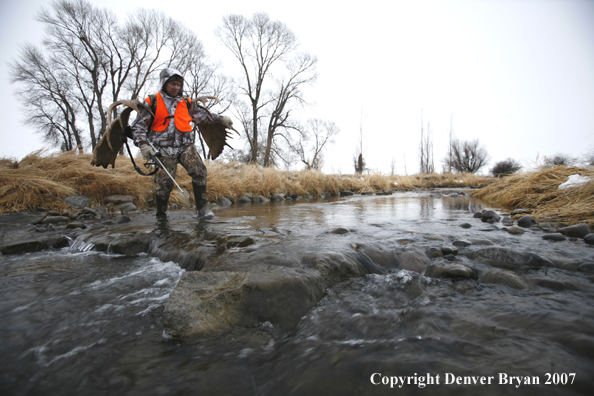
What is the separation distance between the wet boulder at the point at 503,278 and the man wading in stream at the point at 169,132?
3908 mm

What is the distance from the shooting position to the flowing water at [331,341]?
972 millimetres

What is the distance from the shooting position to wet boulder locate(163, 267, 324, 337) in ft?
4.27

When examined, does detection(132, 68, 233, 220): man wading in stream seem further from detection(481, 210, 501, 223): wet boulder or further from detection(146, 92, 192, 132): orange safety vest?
detection(481, 210, 501, 223): wet boulder

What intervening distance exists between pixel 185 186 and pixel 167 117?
3.89 meters

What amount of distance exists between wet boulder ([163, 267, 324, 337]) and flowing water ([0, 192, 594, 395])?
0.20 ft

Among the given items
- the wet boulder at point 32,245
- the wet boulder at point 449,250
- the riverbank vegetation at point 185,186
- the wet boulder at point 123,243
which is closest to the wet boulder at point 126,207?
the riverbank vegetation at point 185,186

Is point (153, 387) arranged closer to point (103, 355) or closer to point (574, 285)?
point (103, 355)

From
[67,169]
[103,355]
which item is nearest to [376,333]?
[103,355]

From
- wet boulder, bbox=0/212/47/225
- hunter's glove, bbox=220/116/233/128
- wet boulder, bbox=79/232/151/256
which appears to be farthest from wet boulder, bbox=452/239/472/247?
wet boulder, bbox=0/212/47/225

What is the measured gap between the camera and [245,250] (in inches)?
92.4

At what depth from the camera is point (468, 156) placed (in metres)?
32.8

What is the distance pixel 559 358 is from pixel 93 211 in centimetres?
663

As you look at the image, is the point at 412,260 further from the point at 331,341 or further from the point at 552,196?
the point at 552,196

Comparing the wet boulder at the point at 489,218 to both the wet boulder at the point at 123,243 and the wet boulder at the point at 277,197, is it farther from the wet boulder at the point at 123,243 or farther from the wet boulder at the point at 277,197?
the wet boulder at the point at 277,197
